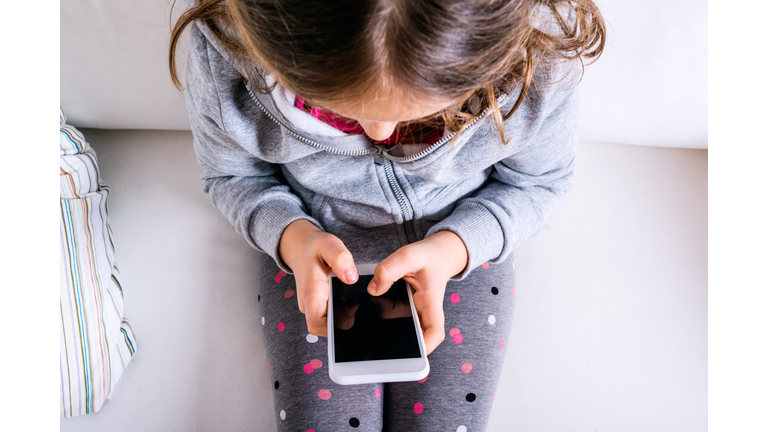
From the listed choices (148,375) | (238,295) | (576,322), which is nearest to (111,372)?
(148,375)

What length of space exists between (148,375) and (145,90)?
44 cm

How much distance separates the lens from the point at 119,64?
2.10 feet

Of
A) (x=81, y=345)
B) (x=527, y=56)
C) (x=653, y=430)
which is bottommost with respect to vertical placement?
(x=653, y=430)

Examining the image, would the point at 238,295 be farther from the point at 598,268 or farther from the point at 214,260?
the point at 598,268

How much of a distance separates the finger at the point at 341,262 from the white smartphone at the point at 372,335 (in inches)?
1.0

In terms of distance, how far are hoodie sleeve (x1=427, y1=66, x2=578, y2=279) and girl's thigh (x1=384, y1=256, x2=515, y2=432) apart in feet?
0.19

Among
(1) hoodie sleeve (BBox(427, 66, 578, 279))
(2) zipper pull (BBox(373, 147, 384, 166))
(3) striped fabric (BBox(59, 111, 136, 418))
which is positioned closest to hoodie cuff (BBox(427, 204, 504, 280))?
(1) hoodie sleeve (BBox(427, 66, 578, 279))

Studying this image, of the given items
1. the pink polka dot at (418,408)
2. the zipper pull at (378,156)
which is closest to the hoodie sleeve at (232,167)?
the zipper pull at (378,156)

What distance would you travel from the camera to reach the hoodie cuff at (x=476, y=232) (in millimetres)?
506

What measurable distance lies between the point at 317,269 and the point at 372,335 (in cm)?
9

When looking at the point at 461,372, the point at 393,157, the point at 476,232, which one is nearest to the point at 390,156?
the point at 393,157

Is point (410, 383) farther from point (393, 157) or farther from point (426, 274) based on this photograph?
point (393, 157)

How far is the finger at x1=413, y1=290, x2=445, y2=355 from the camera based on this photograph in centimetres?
46

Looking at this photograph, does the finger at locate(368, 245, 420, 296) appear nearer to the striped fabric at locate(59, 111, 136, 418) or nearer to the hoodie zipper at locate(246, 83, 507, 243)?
the hoodie zipper at locate(246, 83, 507, 243)
